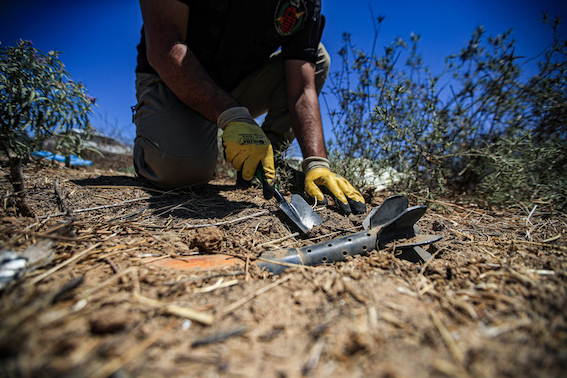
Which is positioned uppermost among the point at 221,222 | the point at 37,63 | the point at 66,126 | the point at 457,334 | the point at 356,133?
the point at 37,63

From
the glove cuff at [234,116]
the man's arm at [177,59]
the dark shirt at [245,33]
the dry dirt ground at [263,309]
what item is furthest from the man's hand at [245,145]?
the dark shirt at [245,33]

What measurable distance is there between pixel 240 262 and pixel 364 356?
68 centimetres

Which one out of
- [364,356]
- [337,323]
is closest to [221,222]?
[337,323]

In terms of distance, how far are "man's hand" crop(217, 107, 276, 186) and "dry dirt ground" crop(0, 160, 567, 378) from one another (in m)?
0.62

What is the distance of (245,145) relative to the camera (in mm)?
1800

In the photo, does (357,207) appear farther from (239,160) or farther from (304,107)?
(304,107)

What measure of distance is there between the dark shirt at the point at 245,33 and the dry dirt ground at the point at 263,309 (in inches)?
75.5

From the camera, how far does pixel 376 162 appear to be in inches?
99.5

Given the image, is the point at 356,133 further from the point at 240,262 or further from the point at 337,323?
the point at 337,323

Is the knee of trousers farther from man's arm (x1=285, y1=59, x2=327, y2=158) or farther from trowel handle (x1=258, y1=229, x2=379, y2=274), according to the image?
trowel handle (x1=258, y1=229, x2=379, y2=274)

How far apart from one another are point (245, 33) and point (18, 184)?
84.2 inches

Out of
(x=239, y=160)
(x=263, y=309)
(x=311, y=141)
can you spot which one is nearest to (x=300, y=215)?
(x=239, y=160)

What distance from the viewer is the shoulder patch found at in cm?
236

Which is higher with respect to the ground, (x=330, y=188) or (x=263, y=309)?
(x=330, y=188)
